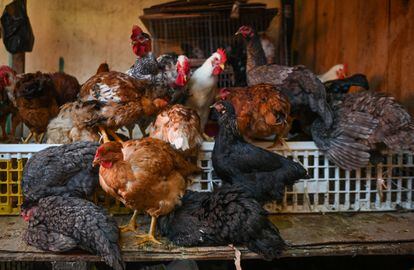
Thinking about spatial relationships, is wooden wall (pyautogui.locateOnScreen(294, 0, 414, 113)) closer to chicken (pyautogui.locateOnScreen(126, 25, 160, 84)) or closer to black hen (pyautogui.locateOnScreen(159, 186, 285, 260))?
black hen (pyautogui.locateOnScreen(159, 186, 285, 260))

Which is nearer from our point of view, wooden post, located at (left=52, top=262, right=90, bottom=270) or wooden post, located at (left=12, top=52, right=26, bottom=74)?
wooden post, located at (left=52, top=262, right=90, bottom=270)

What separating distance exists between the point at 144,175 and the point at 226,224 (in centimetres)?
57

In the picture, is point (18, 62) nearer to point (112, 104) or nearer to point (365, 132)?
point (112, 104)

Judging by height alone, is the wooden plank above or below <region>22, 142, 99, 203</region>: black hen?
below

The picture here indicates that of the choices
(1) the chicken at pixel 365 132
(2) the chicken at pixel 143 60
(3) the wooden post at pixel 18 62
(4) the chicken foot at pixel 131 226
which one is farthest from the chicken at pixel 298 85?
(3) the wooden post at pixel 18 62

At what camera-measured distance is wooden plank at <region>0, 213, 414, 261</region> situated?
2.54 metres

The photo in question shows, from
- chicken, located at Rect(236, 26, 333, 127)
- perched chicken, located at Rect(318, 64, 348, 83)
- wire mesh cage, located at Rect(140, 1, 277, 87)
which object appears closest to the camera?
chicken, located at Rect(236, 26, 333, 127)

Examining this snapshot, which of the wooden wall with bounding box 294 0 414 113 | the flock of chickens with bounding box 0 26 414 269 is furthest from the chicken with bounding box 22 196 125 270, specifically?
the wooden wall with bounding box 294 0 414 113

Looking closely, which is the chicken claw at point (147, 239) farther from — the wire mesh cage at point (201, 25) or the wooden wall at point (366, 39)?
the wire mesh cage at point (201, 25)

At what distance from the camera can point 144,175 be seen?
253 cm

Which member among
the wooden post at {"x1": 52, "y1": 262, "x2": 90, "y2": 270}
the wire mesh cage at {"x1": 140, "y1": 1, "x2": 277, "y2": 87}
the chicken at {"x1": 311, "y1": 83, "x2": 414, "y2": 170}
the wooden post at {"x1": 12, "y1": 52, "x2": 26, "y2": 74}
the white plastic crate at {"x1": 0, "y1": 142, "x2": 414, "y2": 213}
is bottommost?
the wooden post at {"x1": 52, "y1": 262, "x2": 90, "y2": 270}

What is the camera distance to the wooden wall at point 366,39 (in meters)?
3.57

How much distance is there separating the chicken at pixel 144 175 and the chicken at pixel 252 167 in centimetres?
32

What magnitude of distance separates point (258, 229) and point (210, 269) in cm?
107
